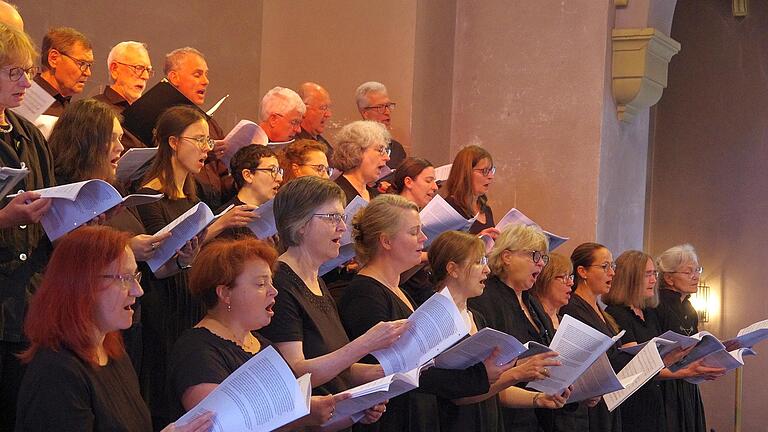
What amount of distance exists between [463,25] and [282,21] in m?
1.21

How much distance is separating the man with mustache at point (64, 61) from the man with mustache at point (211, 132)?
0.62 metres

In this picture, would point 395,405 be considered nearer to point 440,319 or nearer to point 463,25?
point 440,319

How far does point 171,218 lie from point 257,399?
159cm

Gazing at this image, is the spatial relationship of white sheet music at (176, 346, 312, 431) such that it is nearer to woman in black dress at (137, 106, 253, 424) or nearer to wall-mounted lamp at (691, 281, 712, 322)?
woman in black dress at (137, 106, 253, 424)

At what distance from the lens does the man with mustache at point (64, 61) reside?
493cm

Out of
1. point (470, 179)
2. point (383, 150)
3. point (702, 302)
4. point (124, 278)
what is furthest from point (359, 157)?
point (702, 302)

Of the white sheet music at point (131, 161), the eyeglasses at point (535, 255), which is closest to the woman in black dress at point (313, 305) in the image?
the white sheet music at point (131, 161)

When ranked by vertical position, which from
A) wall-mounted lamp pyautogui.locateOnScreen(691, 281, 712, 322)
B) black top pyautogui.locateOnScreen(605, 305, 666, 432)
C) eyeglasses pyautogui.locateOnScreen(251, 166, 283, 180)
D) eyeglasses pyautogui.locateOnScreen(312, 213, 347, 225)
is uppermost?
eyeglasses pyautogui.locateOnScreen(251, 166, 283, 180)

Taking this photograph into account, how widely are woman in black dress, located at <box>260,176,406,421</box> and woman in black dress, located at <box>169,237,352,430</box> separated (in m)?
0.16

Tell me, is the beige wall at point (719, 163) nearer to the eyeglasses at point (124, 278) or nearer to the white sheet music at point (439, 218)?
the white sheet music at point (439, 218)

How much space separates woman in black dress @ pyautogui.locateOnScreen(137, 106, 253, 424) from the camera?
417 cm

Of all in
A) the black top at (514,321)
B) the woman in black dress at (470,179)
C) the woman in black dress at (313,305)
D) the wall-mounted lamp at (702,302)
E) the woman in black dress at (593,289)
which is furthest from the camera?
the wall-mounted lamp at (702,302)

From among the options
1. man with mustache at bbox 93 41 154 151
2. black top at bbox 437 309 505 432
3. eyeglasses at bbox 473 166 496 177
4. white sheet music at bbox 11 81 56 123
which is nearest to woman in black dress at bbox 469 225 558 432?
black top at bbox 437 309 505 432

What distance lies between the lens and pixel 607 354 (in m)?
6.14
